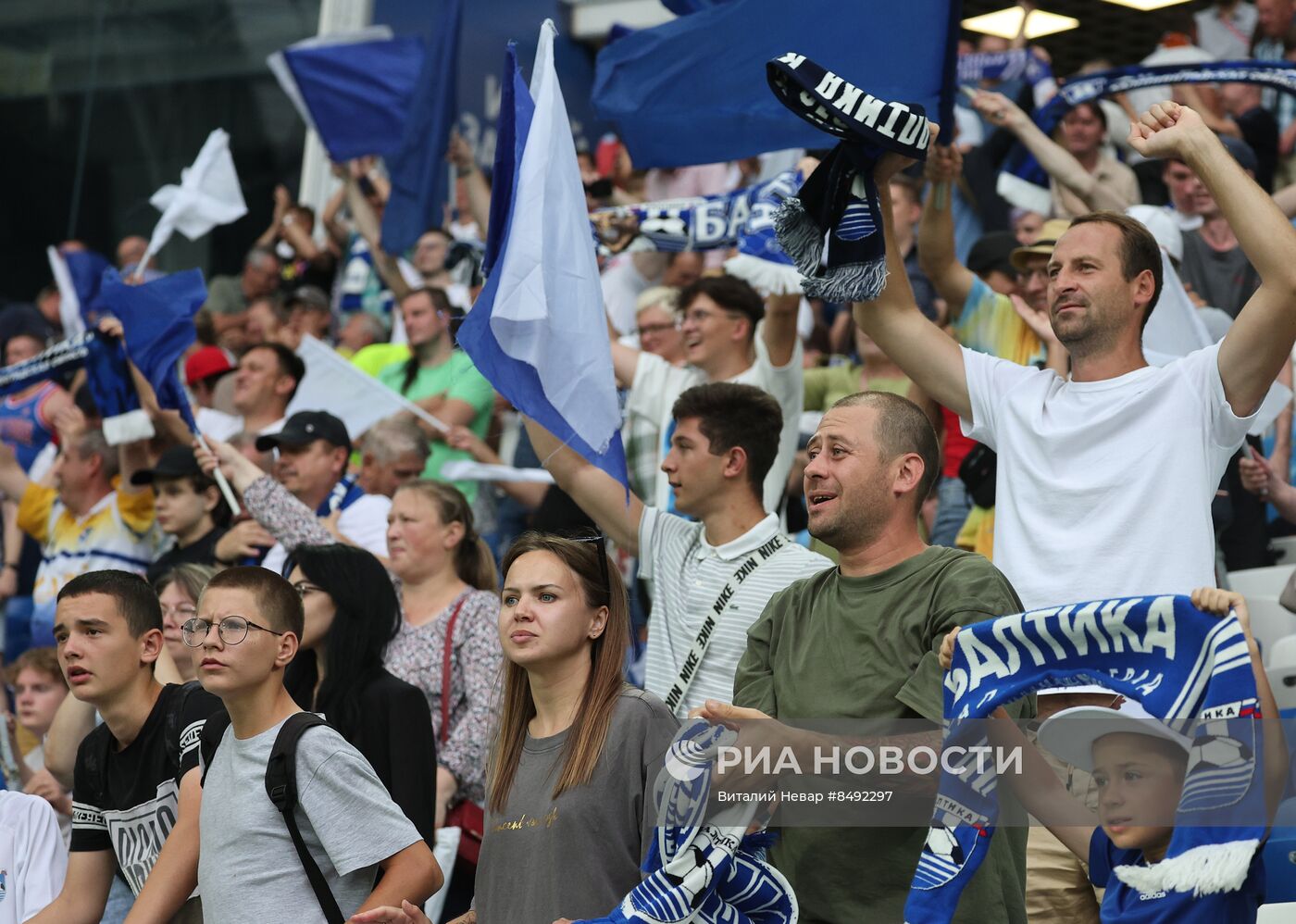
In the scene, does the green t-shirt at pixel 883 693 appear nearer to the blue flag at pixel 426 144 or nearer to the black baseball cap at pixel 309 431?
the black baseball cap at pixel 309 431

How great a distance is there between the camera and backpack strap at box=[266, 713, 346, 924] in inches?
161

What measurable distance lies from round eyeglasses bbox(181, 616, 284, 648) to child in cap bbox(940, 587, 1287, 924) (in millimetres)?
1721

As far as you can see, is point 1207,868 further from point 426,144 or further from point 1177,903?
point 426,144

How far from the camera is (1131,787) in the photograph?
3.32 m

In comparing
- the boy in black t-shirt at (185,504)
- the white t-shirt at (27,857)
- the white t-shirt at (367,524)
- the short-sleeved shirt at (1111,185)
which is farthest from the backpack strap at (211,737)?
the short-sleeved shirt at (1111,185)

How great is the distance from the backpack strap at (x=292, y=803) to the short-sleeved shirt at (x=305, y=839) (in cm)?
2

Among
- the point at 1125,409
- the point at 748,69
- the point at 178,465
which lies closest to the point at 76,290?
the point at 178,465

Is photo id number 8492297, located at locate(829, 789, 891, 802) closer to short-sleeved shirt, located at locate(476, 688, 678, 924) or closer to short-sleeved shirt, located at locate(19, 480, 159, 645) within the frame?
short-sleeved shirt, located at locate(476, 688, 678, 924)

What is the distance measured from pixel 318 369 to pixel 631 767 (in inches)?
178

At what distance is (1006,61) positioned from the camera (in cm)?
1056

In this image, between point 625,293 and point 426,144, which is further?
point 625,293

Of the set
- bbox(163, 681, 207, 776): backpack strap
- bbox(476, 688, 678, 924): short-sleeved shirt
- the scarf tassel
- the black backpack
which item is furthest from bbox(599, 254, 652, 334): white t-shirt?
the scarf tassel

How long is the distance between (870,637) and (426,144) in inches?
236

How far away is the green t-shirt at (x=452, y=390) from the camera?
7.93m
